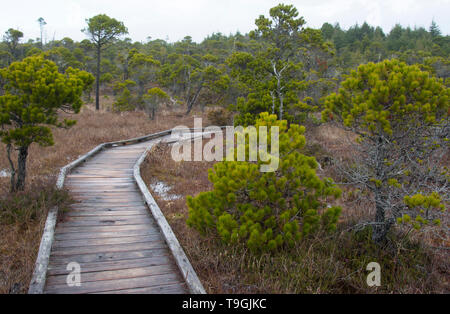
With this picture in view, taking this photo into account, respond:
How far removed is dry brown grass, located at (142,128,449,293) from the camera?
3574 mm

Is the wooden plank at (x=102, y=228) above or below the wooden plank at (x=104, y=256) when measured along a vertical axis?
above

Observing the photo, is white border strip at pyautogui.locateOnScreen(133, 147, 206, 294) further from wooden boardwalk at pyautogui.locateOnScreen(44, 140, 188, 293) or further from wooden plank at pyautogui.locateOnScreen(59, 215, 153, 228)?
wooden plank at pyautogui.locateOnScreen(59, 215, 153, 228)

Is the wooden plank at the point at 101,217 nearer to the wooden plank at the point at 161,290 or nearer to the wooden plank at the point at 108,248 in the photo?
the wooden plank at the point at 108,248

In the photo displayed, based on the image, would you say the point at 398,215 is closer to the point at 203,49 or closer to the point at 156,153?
the point at 156,153

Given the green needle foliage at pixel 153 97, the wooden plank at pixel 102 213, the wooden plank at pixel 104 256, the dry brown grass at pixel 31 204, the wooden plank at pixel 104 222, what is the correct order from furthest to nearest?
the green needle foliage at pixel 153 97 → the wooden plank at pixel 102 213 → the wooden plank at pixel 104 222 → the wooden plank at pixel 104 256 → the dry brown grass at pixel 31 204

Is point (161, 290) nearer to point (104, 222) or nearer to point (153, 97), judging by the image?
point (104, 222)

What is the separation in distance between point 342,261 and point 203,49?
4116 cm

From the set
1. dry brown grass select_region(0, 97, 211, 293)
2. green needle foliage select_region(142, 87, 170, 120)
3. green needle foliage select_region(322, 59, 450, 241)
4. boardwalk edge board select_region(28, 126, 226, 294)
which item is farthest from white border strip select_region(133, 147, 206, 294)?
green needle foliage select_region(142, 87, 170, 120)

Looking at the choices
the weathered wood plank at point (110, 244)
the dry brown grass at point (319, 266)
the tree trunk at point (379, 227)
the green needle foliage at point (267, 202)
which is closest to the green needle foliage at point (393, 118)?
the tree trunk at point (379, 227)

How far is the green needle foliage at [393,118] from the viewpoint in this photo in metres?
4.01

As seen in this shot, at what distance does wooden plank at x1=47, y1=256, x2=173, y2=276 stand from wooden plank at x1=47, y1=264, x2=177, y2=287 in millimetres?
69

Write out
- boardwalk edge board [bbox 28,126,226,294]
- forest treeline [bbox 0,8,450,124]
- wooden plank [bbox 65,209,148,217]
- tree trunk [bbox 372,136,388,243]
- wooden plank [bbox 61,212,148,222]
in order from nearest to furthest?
boardwalk edge board [bbox 28,126,226,294] < tree trunk [bbox 372,136,388,243] < wooden plank [bbox 61,212,148,222] < wooden plank [bbox 65,209,148,217] < forest treeline [bbox 0,8,450,124]

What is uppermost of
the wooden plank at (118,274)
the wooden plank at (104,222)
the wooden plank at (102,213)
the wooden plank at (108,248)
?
the wooden plank at (102,213)

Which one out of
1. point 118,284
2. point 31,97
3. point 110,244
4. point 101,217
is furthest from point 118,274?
point 31,97
